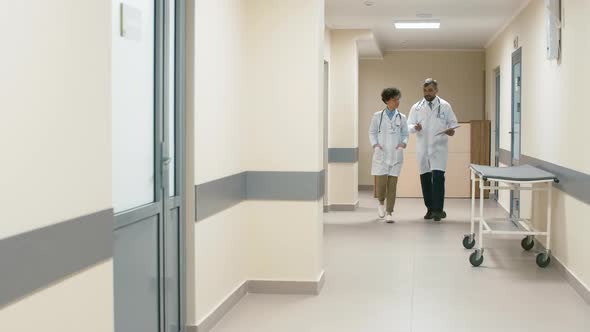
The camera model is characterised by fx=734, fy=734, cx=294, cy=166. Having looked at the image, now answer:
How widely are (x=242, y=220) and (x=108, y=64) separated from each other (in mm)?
2611

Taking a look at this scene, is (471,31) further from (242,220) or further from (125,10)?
(125,10)

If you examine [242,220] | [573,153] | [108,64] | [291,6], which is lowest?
[242,220]

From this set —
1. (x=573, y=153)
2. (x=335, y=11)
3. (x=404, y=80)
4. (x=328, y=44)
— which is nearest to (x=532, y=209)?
(x=573, y=153)

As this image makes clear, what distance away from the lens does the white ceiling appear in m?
8.52

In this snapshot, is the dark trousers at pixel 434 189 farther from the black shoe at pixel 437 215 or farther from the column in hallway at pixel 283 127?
the column in hallway at pixel 283 127

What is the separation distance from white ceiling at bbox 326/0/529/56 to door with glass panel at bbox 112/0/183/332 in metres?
4.81

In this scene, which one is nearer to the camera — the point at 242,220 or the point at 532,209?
the point at 242,220

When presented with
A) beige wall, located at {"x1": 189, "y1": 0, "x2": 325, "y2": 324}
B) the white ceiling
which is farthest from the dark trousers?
beige wall, located at {"x1": 189, "y1": 0, "x2": 325, "y2": 324}

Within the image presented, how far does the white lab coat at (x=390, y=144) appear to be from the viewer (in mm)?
9227

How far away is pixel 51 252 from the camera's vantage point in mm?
2232

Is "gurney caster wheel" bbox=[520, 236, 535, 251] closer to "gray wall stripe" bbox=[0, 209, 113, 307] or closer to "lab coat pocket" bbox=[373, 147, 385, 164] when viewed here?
"lab coat pocket" bbox=[373, 147, 385, 164]

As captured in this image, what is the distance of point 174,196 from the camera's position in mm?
3898

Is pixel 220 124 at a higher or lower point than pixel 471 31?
lower

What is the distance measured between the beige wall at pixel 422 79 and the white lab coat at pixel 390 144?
480 centimetres
